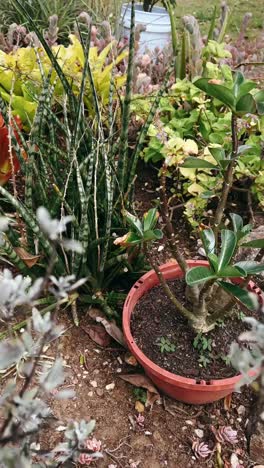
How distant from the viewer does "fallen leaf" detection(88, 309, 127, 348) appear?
1.51 metres

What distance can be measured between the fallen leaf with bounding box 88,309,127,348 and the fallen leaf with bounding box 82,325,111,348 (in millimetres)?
22

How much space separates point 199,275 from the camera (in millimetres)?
1112

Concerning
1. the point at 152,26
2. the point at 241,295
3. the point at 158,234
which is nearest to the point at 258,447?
the point at 241,295

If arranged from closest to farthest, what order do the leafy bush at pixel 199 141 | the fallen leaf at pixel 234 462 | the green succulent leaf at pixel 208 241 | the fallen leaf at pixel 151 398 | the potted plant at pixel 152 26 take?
the green succulent leaf at pixel 208 241
the fallen leaf at pixel 234 462
the fallen leaf at pixel 151 398
the leafy bush at pixel 199 141
the potted plant at pixel 152 26

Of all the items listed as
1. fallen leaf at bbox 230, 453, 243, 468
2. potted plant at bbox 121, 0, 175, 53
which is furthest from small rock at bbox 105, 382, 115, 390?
potted plant at bbox 121, 0, 175, 53

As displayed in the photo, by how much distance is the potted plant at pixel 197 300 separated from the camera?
112 centimetres

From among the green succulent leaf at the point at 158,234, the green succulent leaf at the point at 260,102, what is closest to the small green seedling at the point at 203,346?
the green succulent leaf at the point at 158,234

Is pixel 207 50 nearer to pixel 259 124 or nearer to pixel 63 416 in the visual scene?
pixel 259 124

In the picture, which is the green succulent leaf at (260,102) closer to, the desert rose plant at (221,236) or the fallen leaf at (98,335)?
the desert rose plant at (221,236)

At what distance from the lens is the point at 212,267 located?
1.13 m

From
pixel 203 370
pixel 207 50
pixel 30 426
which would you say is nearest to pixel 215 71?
pixel 207 50

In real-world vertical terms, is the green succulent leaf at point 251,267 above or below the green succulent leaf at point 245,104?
below

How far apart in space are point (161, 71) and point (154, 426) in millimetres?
1674

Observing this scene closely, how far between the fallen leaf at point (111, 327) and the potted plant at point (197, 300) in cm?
8
